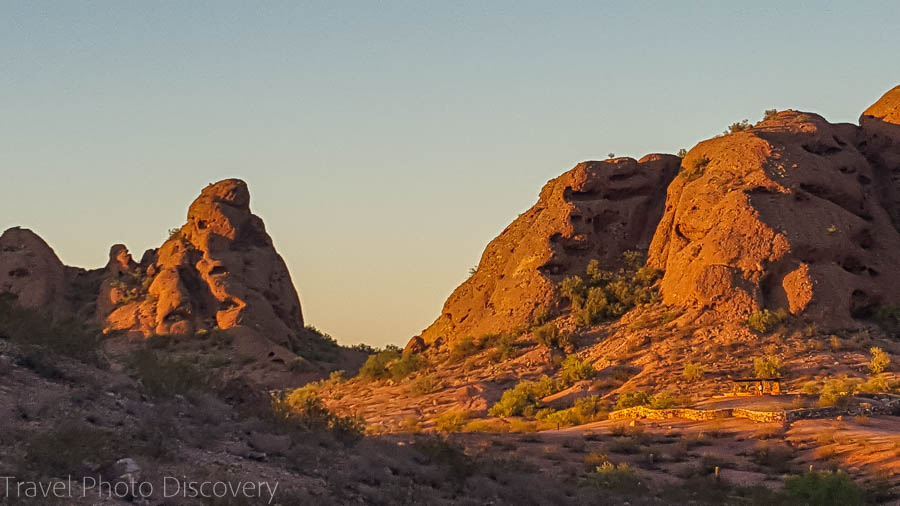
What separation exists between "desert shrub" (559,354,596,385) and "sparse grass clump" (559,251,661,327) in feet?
12.1

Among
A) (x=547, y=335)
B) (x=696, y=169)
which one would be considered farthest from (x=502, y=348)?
(x=696, y=169)

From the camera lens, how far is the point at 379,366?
3525 centimetres

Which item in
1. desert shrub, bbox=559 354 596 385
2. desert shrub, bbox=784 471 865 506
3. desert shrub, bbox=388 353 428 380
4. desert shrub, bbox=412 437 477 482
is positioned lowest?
desert shrub, bbox=784 471 865 506

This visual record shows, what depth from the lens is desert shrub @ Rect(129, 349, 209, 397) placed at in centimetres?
1272

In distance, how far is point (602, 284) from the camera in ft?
110

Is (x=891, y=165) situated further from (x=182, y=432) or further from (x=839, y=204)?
(x=182, y=432)

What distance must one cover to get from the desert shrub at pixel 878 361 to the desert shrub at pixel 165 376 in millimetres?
18253

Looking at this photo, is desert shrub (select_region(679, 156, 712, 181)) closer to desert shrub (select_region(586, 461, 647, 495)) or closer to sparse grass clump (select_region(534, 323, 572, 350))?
sparse grass clump (select_region(534, 323, 572, 350))

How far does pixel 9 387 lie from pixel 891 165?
1307 inches

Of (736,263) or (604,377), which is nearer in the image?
(604,377)

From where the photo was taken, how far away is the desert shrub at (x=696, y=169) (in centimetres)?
3481

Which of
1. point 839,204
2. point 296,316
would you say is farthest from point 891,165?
point 296,316

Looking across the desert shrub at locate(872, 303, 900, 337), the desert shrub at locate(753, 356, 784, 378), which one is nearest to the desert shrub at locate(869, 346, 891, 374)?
the desert shrub at locate(753, 356, 784, 378)

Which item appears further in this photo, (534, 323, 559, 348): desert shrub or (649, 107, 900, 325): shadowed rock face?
(534, 323, 559, 348): desert shrub
